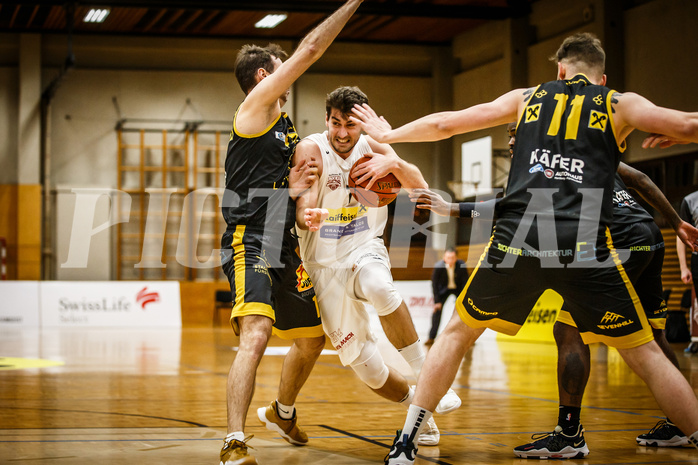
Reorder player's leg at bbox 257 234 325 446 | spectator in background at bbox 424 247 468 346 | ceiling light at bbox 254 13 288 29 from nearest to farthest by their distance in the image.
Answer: player's leg at bbox 257 234 325 446, spectator in background at bbox 424 247 468 346, ceiling light at bbox 254 13 288 29

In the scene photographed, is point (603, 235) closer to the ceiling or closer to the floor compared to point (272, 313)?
closer to the ceiling

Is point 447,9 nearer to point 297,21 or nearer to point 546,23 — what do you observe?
point 546,23

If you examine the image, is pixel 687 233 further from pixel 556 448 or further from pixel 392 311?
pixel 392 311

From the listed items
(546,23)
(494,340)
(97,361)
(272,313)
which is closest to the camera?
(272,313)

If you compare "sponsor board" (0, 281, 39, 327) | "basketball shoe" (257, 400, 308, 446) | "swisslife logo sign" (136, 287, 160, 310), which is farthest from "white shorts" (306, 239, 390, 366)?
"sponsor board" (0, 281, 39, 327)

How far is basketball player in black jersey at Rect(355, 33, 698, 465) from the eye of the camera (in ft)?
11.5

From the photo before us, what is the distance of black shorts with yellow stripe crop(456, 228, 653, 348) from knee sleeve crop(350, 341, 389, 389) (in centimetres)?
106

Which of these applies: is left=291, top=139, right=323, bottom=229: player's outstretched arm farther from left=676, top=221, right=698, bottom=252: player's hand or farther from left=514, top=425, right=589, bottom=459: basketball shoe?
left=676, top=221, right=698, bottom=252: player's hand

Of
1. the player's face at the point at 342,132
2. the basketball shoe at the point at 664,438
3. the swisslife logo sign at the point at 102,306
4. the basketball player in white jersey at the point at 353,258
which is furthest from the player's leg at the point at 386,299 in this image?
the swisslife logo sign at the point at 102,306

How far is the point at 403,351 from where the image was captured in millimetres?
4777

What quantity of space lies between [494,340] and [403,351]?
420 inches

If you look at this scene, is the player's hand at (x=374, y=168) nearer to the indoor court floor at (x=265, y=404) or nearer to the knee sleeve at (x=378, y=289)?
the knee sleeve at (x=378, y=289)

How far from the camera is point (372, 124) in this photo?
4031mm

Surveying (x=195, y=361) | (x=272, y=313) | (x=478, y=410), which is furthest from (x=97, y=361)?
(x=272, y=313)
